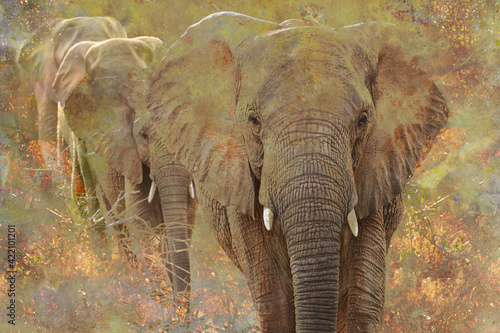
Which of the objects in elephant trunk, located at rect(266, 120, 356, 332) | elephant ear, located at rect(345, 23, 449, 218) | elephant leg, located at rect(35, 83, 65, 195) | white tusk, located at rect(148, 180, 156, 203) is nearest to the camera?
elephant trunk, located at rect(266, 120, 356, 332)

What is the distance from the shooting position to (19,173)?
17.5 feet

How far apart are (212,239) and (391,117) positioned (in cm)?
260

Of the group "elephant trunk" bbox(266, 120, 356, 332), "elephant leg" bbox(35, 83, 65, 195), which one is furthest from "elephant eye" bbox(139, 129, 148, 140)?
"elephant trunk" bbox(266, 120, 356, 332)

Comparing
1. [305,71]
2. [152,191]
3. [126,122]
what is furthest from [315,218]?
[126,122]

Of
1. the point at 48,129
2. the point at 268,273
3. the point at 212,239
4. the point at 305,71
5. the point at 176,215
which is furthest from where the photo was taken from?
the point at 48,129

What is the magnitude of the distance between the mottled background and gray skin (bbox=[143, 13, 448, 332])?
5.16ft

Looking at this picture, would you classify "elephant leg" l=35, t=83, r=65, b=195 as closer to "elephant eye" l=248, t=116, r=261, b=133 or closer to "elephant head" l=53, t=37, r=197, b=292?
"elephant head" l=53, t=37, r=197, b=292

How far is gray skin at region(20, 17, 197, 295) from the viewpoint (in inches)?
189

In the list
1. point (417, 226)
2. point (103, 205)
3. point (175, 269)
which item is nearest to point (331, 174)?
point (175, 269)

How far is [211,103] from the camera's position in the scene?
3.26m

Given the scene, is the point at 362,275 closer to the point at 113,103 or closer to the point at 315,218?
→ the point at 315,218

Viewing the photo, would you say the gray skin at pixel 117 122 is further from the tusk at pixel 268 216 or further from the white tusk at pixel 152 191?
the tusk at pixel 268 216

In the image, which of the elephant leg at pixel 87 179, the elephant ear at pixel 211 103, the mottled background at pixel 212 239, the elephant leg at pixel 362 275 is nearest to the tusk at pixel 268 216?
the elephant ear at pixel 211 103

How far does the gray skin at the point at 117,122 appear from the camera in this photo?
480cm
